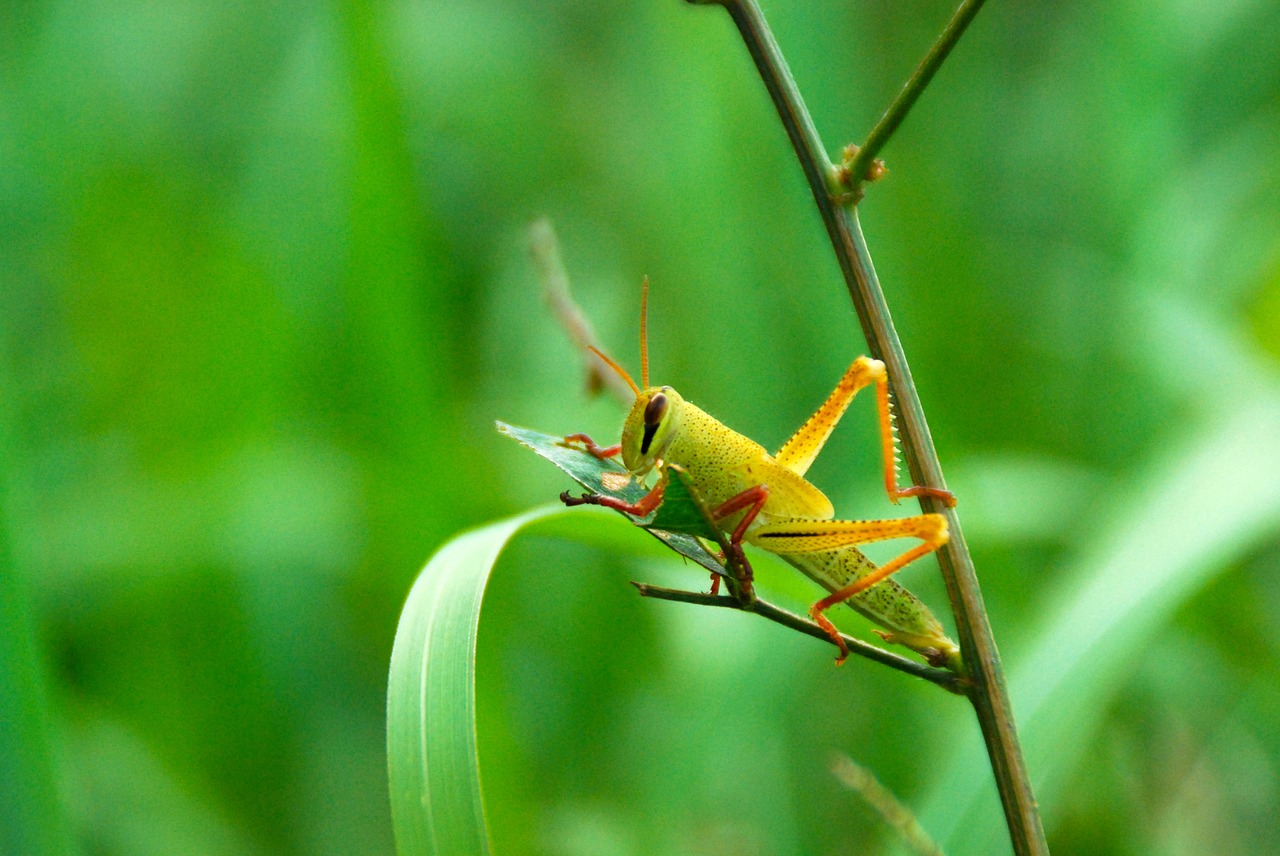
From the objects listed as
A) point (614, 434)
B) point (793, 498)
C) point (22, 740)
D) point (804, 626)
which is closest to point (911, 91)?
point (804, 626)

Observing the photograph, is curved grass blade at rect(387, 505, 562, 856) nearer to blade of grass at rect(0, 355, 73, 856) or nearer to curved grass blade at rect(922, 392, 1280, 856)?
blade of grass at rect(0, 355, 73, 856)

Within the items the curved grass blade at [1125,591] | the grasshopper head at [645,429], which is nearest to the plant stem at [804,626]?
the grasshopper head at [645,429]

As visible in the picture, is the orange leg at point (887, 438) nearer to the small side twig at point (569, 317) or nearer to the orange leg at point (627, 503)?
the orange leg at point (627, 503)

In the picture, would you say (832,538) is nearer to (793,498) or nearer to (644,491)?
(793,498)

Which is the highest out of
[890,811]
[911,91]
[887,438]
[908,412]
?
[911,91]

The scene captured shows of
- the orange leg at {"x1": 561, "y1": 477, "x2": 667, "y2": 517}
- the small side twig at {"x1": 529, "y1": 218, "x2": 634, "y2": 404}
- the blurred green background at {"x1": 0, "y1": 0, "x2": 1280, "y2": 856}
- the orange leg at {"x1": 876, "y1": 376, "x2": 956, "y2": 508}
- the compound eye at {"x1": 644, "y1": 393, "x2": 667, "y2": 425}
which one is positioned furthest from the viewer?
the blurred green background at {"x1": 0, "y1": 0, "x2": 1280, "y2": 856}

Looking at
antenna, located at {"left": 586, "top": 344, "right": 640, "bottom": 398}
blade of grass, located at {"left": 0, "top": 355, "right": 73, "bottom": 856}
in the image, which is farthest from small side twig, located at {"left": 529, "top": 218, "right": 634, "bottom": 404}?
blade of grass, located at {"left": 0, "top": 355, "right": 73, "bottom": 856}

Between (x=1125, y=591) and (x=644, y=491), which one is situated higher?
(x=644, y=491)
